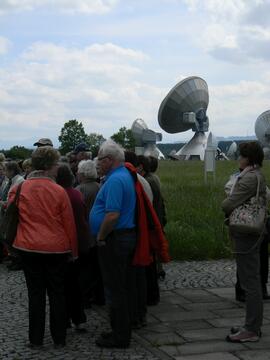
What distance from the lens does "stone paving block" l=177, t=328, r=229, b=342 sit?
6.14 metres

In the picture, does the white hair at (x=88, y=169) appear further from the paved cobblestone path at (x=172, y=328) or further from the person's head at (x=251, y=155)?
the person's head at (x=251, y=155)

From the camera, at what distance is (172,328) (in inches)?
258

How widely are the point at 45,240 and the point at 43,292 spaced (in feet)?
1.61

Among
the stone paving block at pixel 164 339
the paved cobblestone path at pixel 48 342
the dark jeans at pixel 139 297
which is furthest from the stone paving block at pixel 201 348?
the dark jeans at pixel 139 297

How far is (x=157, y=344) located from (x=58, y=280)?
1.05 m

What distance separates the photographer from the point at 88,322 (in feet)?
22.4

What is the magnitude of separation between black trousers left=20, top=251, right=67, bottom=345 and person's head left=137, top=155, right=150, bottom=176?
2.42 m

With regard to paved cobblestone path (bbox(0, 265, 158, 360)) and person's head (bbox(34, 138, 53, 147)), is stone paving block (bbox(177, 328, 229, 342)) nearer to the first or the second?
paved cobblestone path (bbox(0, 265, 158, 360))

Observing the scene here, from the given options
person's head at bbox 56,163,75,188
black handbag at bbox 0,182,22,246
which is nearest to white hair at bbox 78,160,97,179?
person's head at bbox 56,163,75,188

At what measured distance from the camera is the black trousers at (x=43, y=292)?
5820 millimetres

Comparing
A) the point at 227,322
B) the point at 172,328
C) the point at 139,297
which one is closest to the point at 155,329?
the point at 172,328

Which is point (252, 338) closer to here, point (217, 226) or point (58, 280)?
point (58, 280)

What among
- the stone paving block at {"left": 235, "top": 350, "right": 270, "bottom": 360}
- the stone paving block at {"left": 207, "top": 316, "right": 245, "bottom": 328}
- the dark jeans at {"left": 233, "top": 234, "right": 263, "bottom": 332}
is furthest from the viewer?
the stone paving block at {"left": 207, "top": 316, "right": 245, "bottom": 328}

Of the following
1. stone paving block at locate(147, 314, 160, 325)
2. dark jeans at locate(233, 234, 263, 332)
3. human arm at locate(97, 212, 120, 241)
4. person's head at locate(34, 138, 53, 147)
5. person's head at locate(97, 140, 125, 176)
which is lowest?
stone paving block at locate(147, 314, 160, 325)
